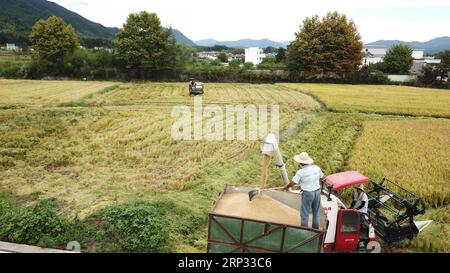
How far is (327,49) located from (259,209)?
4702 cm

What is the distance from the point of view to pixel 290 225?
6.73m

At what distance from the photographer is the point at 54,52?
4981 cm

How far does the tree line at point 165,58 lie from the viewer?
47.3 metres

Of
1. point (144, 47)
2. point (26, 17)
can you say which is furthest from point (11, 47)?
point (144, 47)

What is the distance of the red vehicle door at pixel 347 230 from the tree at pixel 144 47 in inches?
1655

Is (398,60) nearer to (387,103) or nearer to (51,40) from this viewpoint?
(387,103)

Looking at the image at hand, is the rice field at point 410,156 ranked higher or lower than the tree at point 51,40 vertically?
lower

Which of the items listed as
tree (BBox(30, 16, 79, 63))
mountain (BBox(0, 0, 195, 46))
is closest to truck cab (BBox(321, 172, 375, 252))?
tree (BBox(30, 16, 79, 63))

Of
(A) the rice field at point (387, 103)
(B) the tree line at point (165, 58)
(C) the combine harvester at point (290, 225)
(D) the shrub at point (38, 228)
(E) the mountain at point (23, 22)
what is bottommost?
(D) the shrub at point (38, 228)

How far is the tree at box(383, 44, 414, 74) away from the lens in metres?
60.4

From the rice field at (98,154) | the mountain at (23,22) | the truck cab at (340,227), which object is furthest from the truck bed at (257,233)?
the mountain at (23,22)

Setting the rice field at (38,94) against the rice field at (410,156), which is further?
the rice field at (38,94)

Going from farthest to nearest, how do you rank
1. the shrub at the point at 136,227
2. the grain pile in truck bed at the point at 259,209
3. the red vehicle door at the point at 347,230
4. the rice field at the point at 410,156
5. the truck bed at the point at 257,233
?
the rice field at the point at 410,156 < the shrub at the point at 136,227 < the red vehicle door at the point at 347,230 < the grain pile in truck bed at the point at 259,209 < the truck bed at the point at 257,233

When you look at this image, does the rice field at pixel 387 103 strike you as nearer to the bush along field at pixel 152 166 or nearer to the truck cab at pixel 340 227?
the bush along field at pixel 152 166
